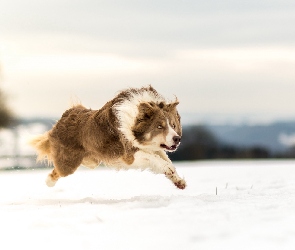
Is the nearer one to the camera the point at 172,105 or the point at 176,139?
the point at 176,139

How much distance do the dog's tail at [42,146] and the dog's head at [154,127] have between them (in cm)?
188

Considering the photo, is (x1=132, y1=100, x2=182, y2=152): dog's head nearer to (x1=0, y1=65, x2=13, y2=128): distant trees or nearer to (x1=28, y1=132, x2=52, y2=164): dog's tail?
(x1=28, y1=132, x2=52, y2=164): dog's tail

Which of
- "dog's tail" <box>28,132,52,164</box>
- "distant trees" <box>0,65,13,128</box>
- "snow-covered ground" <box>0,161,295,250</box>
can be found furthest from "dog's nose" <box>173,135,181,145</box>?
"distant trees" <box>0,65,13,128</box>

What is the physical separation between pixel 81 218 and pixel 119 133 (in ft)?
5.73

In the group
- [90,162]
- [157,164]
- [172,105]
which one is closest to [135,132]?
[157,164]

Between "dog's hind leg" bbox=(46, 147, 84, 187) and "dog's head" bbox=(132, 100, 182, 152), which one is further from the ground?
"dog's head" bbox=(132, 100, 182, 152)

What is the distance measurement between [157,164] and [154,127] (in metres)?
0.47

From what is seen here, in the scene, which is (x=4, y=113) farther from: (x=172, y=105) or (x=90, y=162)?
(x=172, y=105)

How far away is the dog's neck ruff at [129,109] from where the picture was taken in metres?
6.85

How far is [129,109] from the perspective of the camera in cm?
686

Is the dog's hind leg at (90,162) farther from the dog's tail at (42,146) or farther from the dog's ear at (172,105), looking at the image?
the dog's ear at (172,105)

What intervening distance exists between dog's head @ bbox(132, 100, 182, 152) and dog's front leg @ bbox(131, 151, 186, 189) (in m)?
0.12

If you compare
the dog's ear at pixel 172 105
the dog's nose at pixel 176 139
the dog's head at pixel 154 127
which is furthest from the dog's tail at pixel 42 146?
the dog's nose at pixel 176 139

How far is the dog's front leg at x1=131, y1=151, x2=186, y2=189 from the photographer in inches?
270
